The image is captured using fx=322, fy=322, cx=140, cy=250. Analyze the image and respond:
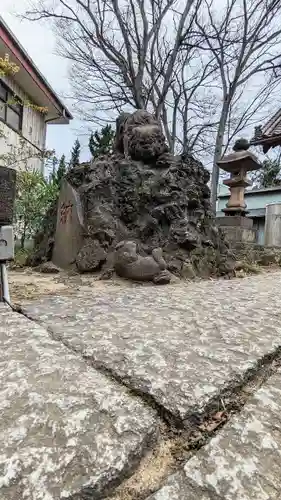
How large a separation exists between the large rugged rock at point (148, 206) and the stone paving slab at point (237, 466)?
6.48ft

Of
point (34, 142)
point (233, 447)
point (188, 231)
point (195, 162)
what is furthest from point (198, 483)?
point (34, 142)

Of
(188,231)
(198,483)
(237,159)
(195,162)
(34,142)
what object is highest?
(34,142)

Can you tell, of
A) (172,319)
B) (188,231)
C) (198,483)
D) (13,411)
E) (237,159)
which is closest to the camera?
(198,483)

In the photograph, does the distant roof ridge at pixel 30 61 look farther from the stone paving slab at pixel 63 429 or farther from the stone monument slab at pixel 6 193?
the stone paving slab at pixel 63 429

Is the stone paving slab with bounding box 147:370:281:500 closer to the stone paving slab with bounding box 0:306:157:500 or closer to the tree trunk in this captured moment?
the stone paving slab with bounding box 0:306:157:500

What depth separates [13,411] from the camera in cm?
53

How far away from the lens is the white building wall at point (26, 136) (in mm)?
6238

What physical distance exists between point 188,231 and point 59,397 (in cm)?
233

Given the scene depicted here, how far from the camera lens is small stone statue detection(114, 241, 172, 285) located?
2.33m

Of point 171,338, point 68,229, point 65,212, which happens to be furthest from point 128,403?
point 65,212

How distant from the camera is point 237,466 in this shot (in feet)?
1.47

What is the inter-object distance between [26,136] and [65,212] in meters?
5.07

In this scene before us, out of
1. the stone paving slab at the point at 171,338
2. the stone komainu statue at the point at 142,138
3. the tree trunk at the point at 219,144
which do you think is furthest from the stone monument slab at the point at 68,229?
the tree trunk at the point at 219,144

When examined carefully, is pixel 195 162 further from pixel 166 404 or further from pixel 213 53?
Result: pixel 213 53
